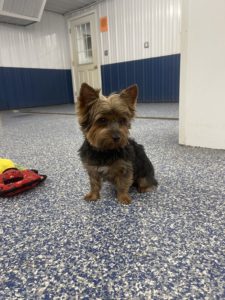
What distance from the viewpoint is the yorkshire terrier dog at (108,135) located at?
1.22m

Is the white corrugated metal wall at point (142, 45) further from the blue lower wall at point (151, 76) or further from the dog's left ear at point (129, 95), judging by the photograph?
the dog's left ear at point (129, 95)

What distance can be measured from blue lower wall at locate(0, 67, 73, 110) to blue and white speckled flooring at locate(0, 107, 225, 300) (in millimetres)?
6234

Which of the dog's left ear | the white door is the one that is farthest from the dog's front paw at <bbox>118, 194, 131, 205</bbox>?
the white door

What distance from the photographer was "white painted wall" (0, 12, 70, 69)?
22.1 feet

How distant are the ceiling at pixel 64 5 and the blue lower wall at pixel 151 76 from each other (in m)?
2.00

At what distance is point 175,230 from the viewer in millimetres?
1051

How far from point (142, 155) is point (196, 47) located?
1330mm

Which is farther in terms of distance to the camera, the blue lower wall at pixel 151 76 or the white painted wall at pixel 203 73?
the blue lower wall at pixel 151 76

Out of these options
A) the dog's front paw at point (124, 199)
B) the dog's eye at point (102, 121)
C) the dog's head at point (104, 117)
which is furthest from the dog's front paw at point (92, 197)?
the dog's eye at point (102, 121)

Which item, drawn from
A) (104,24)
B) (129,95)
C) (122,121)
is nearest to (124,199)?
(122,121)

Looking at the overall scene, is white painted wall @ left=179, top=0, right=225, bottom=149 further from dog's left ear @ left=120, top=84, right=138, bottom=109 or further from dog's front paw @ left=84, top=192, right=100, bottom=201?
dog's front paw @ left=84, top=192, right=100, bottom=201

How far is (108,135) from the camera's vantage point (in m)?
1.19

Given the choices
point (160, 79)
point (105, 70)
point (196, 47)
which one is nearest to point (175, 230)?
point (196, 47)

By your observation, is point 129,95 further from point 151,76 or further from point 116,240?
point 151,76
